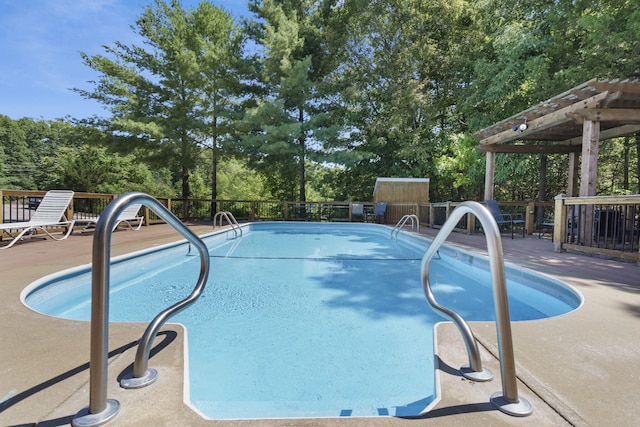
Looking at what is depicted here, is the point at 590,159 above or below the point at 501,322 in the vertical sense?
above

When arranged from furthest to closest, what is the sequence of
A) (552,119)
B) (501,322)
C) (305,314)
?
(552,119) → (305,314) → (501,322)

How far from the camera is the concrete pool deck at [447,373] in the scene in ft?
4.06

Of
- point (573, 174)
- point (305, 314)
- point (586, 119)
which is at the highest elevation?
point (586, 119)

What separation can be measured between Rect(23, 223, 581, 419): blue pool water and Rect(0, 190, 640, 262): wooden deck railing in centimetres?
192

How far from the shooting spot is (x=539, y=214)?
1063 cm

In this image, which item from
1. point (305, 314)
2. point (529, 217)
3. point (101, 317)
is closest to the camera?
point (101, 317)

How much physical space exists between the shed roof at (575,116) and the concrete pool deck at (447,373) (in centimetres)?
426

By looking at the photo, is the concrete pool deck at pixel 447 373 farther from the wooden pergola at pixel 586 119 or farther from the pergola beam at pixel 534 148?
the pergola beam at pixel 534 148

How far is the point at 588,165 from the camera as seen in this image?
5742 millimetres

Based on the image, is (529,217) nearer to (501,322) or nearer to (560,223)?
(560,223)

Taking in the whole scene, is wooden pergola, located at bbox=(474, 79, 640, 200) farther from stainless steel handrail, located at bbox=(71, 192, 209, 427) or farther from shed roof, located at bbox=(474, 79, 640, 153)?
stainless steel handrail, located at bbox=(71, 192, 209, 427)

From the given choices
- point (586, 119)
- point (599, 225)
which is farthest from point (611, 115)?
point (599, 225)

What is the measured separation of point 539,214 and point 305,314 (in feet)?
33.7

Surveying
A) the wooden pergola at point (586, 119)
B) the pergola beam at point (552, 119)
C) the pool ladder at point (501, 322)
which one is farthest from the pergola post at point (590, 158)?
the pool ladder at point (501, 322)
